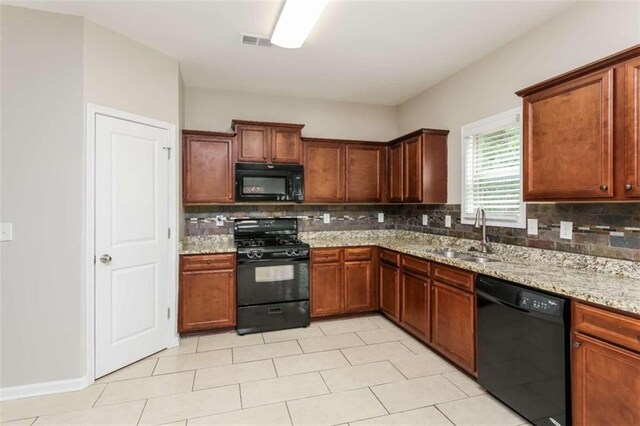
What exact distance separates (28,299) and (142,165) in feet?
4.26

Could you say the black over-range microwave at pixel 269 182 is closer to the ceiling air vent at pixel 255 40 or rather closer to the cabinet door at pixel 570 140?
the ceiling air vent at pixel 255 40

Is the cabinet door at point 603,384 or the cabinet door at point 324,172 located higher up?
the cabinet door at point 324,172

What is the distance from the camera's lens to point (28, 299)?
7.73 feet

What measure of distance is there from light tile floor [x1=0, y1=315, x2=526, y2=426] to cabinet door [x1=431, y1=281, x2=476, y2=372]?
158 millimetres

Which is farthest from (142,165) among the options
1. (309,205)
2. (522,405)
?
(522,405)

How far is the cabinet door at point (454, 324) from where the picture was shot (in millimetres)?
2473

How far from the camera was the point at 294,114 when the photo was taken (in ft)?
14.3

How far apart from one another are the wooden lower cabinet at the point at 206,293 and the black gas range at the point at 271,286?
4.1 inches

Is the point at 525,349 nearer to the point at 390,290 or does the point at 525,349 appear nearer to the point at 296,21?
the point at 390,290

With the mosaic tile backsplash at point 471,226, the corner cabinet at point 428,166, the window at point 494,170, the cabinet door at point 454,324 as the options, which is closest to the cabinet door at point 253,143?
the mosaic tile backsplash at point 471,226

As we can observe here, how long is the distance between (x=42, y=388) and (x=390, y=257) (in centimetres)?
322

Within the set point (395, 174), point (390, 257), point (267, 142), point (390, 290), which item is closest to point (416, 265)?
point (390, 257)

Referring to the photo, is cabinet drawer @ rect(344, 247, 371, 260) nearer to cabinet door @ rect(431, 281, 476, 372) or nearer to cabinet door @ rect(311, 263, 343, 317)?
cabinet door @ rect(311, 263, 343, 317)

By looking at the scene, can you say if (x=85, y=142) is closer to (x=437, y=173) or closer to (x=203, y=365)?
(x=203, y=365)
